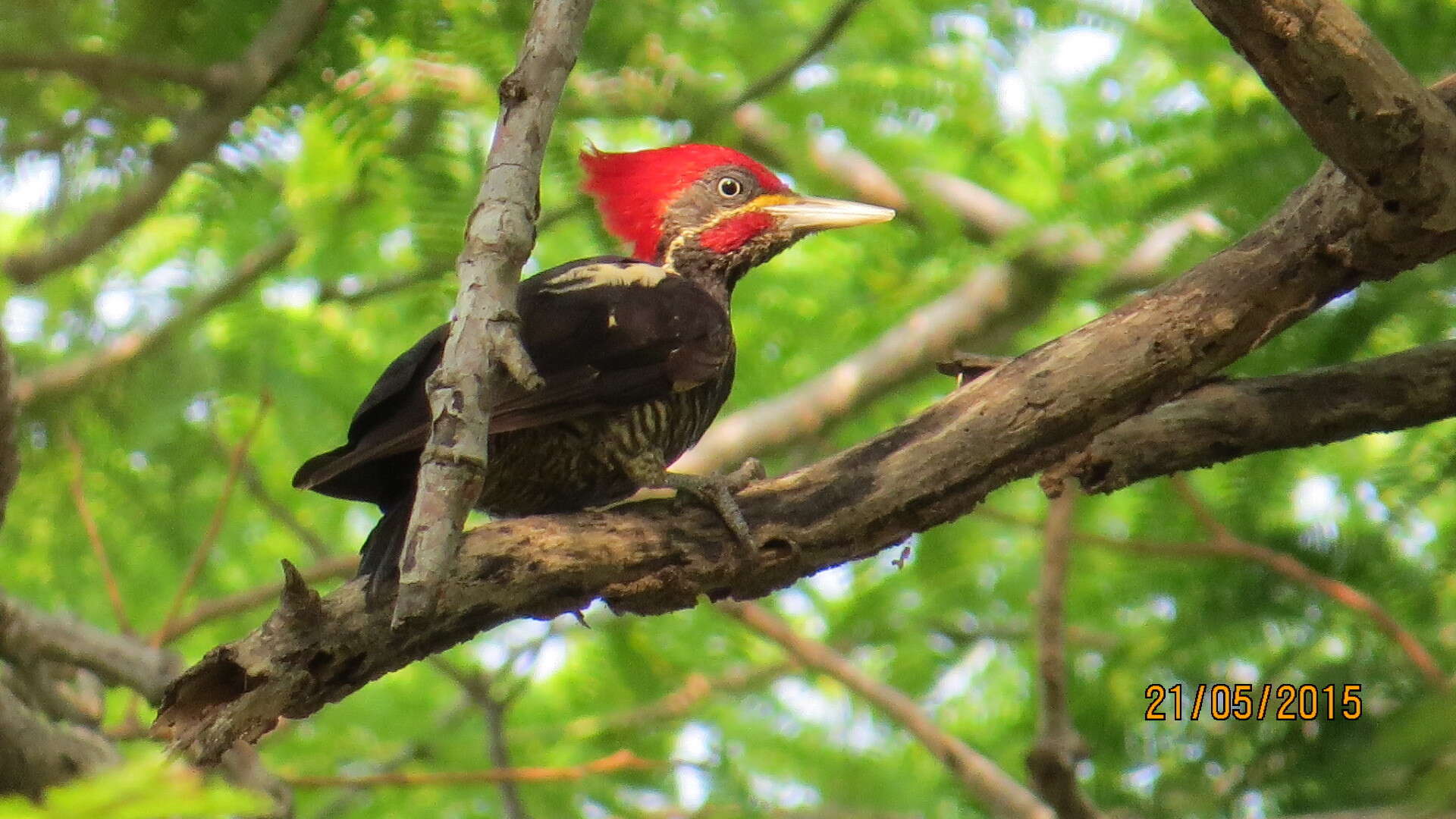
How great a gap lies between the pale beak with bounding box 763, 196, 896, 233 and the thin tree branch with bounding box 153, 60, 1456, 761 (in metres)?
1.43

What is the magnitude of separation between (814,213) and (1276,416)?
181 cm

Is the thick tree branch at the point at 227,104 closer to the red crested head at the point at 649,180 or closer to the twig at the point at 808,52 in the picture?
the red crested head at the point at 649,180

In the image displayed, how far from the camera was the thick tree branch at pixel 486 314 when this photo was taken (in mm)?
2266

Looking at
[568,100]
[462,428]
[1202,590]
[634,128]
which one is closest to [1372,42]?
[462,428]

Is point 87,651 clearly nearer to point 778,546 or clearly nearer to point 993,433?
point 778,546

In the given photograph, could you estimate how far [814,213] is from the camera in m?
4.65

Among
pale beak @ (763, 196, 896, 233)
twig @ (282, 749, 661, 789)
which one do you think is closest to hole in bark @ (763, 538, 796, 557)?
twig @ (282, 749, 661, 789)

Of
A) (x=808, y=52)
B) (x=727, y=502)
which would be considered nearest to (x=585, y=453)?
(x=727, y=502)

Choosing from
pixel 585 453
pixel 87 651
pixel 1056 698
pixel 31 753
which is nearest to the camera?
pixel 31 753

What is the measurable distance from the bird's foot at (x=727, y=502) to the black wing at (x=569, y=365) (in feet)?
1.34

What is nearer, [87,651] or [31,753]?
[31,753]

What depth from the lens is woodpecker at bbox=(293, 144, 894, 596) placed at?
3.13m

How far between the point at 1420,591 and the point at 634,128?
160 inches

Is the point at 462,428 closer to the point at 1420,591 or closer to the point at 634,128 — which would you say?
the point at 1420,591
